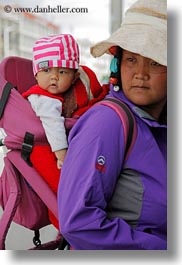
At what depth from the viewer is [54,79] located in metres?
1.04

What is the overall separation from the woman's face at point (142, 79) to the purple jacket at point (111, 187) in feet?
0.10

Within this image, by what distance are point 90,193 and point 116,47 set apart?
1.03ft

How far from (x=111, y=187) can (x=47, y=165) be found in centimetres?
22

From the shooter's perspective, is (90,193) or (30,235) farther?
(30,235)

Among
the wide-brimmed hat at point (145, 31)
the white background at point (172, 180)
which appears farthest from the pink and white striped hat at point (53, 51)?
the white background at point (172, 180)

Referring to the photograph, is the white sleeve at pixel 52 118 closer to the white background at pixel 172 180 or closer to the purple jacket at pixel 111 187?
the purple jacket at pixel 111 187

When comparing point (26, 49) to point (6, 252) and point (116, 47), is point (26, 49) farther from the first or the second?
point (6, 252)

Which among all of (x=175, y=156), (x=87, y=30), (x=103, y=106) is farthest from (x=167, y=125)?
(x=87, y=30)

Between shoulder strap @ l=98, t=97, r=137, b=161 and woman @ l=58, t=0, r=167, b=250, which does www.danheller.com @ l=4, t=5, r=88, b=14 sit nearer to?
woman @ l=58, t=0, r=167, b=250

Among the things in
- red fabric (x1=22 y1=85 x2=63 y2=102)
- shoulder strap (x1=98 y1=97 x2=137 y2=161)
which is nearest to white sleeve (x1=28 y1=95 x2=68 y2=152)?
red fabric (x1=22 y1=85 x2=63 y2=102)

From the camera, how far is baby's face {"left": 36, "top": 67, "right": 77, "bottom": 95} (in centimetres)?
104

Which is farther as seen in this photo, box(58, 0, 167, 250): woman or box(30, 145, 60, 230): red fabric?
box(30, 145, 60, 230): red fabric

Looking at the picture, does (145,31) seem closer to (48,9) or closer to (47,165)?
(48,9)

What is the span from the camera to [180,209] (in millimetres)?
941
